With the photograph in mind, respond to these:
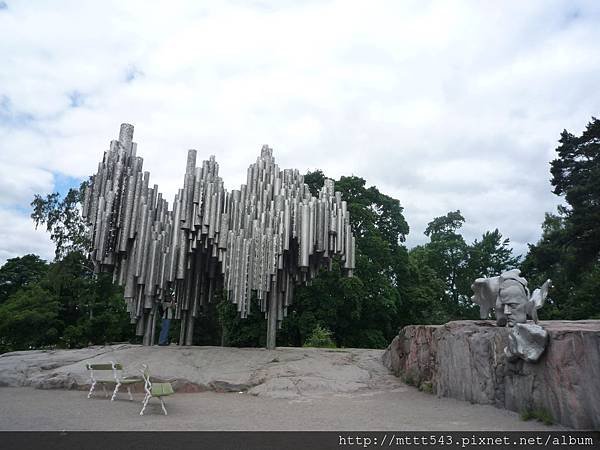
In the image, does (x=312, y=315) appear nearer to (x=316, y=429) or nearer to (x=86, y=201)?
(x=86, y=201)

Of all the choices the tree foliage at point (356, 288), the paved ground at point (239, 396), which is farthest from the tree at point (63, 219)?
the paved ground at point (239, 396)

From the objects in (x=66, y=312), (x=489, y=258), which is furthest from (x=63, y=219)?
(x=489, y=258)

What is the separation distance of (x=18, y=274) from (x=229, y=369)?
118ft

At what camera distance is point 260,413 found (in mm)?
8242

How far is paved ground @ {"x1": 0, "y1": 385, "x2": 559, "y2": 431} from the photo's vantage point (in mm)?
6797

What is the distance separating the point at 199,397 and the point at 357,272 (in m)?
17.3

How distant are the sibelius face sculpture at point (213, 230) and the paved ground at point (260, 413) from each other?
5.02 m

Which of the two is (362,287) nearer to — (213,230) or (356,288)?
(356,288)

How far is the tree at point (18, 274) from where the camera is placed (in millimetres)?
38688

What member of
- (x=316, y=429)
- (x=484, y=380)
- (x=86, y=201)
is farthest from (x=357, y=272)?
(x=316, y=429)

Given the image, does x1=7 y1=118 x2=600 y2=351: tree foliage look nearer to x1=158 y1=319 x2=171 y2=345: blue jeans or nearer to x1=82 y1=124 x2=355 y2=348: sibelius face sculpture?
x1=158 y1=319 x2=171 y2=345: blue jeans

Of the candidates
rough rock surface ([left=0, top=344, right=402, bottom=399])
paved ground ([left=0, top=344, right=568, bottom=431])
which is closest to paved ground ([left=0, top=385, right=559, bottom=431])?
paved ground ([left=0, top=344, right=568, bottom=431])

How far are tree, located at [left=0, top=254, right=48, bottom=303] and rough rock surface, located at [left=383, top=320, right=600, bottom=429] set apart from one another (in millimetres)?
37172

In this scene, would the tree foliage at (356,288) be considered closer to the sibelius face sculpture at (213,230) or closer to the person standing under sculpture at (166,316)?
the person standing under sculpture at (166,316)
